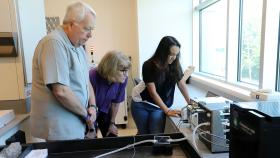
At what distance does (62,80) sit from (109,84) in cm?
67

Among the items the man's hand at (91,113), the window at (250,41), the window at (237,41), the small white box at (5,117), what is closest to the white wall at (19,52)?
the small white box at (5,117)

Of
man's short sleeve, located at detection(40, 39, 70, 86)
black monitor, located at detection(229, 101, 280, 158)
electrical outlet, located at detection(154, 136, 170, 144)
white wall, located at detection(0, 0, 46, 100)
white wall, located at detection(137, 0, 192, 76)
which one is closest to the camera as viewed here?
black monitor, located at detection(229, 101, 280, 158)

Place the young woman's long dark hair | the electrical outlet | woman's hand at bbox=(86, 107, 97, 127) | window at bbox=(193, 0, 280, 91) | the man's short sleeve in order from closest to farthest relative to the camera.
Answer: the electrical outlet
the man's short sleeve
woman's hand at bbox=(86, 107, 97, 127)
window at bbox=(193, 0, 280, 91)
the young woman's long dark hair

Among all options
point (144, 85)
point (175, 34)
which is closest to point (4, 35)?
point (144, 85)

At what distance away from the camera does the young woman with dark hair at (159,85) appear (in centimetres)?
195

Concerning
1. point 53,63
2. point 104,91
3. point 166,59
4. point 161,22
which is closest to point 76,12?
point 53,63

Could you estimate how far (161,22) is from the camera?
12.0 ft

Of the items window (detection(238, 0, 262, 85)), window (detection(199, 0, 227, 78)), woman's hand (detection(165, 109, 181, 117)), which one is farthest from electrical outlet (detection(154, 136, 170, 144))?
window (detection(199, 0, 227, 78))

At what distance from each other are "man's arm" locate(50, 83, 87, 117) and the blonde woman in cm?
51

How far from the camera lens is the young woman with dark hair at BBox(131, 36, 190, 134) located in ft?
6.40

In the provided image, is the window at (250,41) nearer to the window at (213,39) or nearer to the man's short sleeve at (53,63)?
the window at (213,39)

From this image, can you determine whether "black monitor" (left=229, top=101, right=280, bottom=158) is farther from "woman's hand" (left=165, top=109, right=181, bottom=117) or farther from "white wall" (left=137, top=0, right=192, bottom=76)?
"white wall" (left=137, top=0, right=192, bottom=76)

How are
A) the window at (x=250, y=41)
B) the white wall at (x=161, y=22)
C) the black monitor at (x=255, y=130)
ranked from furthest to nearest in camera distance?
the white wall at (x=161, y=22)
the window at (x=250, y=41)
the black monitor at (x=255, y=130)

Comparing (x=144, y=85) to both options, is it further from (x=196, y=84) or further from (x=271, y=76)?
(x=196, y=84)
